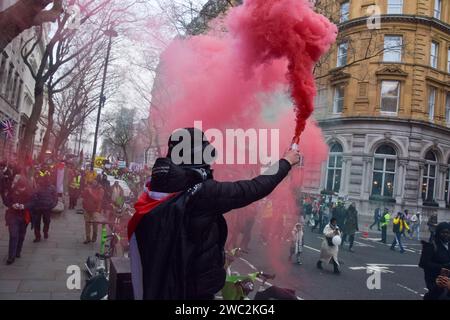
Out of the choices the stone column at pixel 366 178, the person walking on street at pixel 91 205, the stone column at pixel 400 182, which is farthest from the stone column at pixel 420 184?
the person walking on street at pixel 91 205

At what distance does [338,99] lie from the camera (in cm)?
2433

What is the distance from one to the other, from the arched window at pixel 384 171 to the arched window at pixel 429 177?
235cm

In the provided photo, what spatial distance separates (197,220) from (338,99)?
23.8 metres

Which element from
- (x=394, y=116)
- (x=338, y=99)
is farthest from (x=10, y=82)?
(x=394, y=116)

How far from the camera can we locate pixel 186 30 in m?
9.27

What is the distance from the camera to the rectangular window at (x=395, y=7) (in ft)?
78.1

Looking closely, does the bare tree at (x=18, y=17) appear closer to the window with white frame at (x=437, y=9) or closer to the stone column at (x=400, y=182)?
the stone column at (x=400, y=182)

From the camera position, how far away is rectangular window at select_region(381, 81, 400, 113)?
24.0 m

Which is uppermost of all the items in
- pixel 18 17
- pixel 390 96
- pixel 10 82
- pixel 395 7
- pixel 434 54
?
pixel 395 7

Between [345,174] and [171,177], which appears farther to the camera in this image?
[345,174]

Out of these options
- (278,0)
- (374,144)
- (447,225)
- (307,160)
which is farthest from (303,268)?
(374,144)

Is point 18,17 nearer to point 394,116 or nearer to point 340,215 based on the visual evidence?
point 340,215

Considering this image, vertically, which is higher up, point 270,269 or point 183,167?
point 183,167
